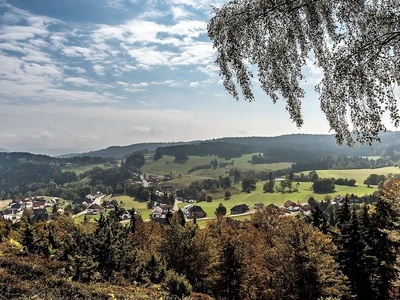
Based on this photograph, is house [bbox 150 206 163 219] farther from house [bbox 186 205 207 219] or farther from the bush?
the bush

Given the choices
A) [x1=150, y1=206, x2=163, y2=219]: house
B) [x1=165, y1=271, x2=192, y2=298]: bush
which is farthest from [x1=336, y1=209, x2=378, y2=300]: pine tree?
[x1=150, y1=206, x2=163, y2=219]: house

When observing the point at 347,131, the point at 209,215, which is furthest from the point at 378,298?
the point at 209,215

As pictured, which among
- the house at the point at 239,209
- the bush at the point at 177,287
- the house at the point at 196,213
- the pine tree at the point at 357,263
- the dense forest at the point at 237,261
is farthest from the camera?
the house at the point at 239,209

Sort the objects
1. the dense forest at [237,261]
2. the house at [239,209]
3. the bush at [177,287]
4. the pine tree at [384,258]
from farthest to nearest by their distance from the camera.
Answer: the house at [239,209]
the pine tree at [384,258]
the dense forest at [237,261]
the bush at [177,287]

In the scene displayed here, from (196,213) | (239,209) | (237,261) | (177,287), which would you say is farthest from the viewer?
(239,209)

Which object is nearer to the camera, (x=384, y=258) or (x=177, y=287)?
(x=177, y=287)

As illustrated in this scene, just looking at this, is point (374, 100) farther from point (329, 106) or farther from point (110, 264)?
point (110, 264)

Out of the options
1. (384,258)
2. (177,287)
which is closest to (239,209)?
(384,258)

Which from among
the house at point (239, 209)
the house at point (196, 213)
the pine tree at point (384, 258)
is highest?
the pine tree at point (384, 258)

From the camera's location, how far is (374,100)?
8.36 metres

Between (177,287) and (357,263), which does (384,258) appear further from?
(177,287)

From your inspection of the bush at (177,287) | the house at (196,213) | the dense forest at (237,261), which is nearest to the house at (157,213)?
the house at (196,213)

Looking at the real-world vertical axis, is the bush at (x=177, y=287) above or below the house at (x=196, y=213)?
above

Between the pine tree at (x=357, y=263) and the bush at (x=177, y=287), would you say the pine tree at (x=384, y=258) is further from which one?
the bush at (x=177, y=287)
